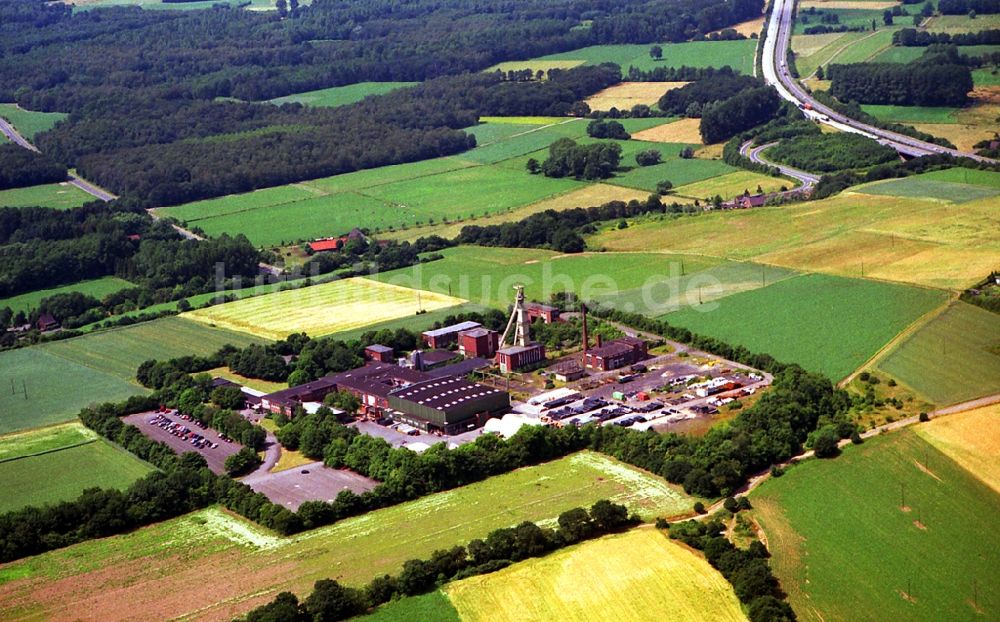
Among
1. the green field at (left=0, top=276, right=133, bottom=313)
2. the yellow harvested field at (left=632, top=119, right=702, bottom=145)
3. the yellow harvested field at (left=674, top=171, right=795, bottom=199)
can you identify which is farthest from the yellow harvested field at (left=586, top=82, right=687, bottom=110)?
the green field at (left=0, top=276, right=133, bottom=313)

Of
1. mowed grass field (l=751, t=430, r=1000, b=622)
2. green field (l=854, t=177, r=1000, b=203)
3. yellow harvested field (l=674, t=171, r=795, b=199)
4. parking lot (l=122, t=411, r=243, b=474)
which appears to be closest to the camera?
mowed grass field (l=751, t=430, r=1000, b=622)

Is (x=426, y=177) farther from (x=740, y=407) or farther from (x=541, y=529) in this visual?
(x=541, y=529)

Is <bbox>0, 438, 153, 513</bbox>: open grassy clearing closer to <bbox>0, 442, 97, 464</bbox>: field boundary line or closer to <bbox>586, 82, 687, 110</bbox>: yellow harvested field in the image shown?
<bbox>0, 442, 97, 464</bbox>: field boundary line

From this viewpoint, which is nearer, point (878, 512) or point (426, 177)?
point (878, 512)

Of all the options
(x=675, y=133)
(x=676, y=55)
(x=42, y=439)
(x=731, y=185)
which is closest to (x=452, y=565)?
(x=42, y=439)

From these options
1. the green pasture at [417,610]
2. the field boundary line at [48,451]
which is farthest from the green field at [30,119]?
the green pasture at [417,610]

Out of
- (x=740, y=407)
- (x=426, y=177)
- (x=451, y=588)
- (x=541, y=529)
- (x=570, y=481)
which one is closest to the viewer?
(x=451, y=588)

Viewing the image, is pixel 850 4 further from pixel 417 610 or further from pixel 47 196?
pixel 417 610

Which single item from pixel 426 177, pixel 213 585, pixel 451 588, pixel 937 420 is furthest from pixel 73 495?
pixel 426 177
